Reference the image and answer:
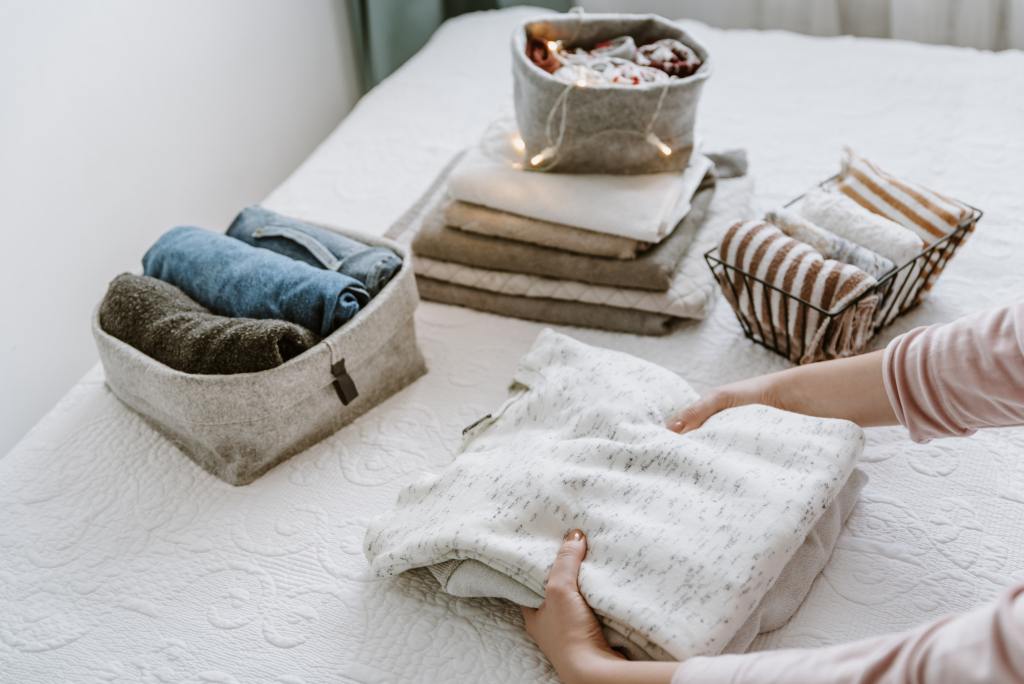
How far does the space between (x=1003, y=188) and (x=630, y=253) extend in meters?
0.63

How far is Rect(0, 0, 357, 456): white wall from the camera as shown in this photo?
5.01ft

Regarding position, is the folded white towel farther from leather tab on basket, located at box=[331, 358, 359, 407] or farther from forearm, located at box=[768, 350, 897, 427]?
leather tab on basket, located at box=[331, 358, 359, 407]

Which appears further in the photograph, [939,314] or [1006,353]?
[939,314]

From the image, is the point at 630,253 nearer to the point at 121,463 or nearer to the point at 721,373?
the point at 721,373

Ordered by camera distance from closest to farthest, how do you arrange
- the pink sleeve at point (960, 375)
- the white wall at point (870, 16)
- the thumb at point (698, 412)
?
the pink sleeve at point (960, 375) < the thumb at point (698, 412) < the white wall at point (870, 16)

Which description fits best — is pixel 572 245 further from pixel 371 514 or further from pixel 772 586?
pixel 772 586

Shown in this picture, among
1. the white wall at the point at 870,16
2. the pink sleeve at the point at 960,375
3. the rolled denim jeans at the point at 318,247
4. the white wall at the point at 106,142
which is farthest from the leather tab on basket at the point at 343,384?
the white wall at the point at 870,16

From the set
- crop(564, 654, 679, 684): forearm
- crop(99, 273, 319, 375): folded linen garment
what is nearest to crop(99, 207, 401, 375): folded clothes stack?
crop(99, 273, 319, 375): folded linen garment

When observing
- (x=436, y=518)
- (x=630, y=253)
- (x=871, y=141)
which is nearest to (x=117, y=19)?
(x=630, y=253)

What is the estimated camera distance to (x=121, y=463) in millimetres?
1124

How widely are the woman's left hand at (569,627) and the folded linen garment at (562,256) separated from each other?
49cm

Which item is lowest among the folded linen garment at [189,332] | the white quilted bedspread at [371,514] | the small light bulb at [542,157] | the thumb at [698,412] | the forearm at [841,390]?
the white quilted bedspread at [371,514]

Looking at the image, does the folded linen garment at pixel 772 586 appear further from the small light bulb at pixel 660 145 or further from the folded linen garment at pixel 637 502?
the small light bulb at pixel 660 145

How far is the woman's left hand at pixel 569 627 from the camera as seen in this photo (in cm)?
79
